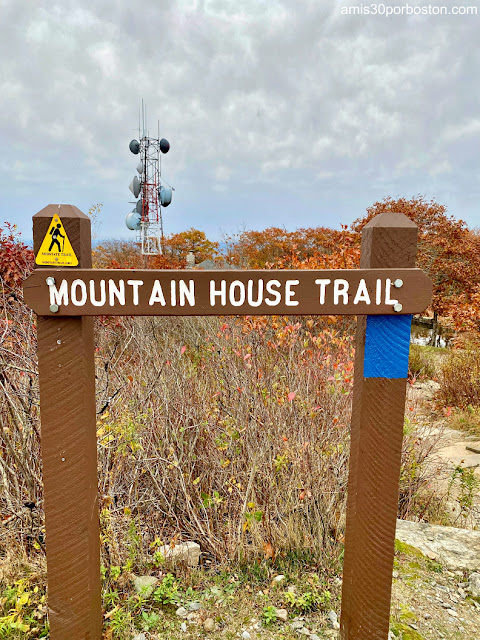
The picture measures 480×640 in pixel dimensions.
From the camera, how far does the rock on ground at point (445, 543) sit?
7.69 feet

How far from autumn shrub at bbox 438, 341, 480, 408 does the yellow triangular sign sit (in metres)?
6.60

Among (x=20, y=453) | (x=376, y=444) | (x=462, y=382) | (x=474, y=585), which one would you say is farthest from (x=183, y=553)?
(x=462, y=382)

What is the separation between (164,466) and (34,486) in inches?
29.4

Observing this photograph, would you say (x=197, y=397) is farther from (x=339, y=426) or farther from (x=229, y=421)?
(x=339, y=426)

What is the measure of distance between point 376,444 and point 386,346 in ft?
1.17

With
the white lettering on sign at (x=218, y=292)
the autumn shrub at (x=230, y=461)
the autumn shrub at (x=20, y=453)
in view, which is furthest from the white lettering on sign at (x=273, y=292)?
the autumn shrub at (x=20, y=453)

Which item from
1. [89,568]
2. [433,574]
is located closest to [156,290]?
[89,568]

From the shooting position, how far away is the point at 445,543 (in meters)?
2.48

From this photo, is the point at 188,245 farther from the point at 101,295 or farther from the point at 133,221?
the point at 101,295

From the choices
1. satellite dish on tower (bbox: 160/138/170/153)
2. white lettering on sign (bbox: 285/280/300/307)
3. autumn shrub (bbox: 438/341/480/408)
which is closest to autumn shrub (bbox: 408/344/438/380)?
autumn shrub (bbox: 438/341/480/408)

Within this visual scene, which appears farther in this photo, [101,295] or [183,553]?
[183,553]

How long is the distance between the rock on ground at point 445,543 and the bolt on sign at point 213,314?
1.07 meters

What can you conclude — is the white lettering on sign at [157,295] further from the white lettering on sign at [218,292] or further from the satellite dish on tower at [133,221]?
the satellite dish on tower at [133,221]

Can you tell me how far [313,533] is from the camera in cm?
233
